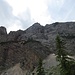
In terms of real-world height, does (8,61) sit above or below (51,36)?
below

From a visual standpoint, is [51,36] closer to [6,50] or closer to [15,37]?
[15,37]

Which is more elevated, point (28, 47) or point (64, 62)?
point (28, 47)

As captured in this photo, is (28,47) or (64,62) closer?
(64,62)

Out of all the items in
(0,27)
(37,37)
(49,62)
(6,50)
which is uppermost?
(0,27)

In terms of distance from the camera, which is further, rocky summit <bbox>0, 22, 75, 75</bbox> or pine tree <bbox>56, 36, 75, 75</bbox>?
rocky summit <bbox>0, 22, 75, 75</bbox>

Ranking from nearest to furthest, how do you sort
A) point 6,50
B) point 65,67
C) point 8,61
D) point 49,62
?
point 65,67 < point 49,62 < point 8,61 < point 6,50

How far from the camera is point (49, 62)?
9775 centimetres

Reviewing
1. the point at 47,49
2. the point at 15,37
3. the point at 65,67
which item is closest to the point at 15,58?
the point at 47,49

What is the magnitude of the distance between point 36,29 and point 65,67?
130148mm

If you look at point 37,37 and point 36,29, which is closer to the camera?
point 37,37

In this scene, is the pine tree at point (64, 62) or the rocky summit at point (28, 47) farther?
the rocky summit at point (28, 47)

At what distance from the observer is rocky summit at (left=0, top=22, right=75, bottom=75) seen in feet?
345

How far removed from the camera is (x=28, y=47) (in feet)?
374

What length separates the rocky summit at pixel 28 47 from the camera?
105 meters
